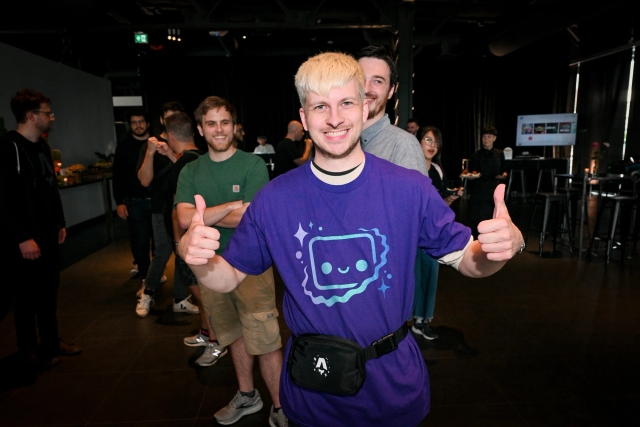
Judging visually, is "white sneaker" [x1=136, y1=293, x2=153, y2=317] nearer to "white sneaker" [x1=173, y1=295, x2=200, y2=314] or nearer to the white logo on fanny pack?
"white sneaker" [x1=173, y1=295, x2=200, y2=314]

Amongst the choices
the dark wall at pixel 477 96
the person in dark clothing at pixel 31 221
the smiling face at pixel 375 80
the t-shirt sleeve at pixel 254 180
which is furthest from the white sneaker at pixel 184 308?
the dark wall at pixel 477 96

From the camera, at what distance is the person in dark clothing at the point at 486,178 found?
5094mm

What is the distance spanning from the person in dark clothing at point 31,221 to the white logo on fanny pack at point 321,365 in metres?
2.20

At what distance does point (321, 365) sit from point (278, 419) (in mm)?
1172

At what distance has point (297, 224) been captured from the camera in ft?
3.82

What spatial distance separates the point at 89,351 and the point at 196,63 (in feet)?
36.8

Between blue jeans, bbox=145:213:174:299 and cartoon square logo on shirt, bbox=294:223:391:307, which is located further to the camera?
blue jeans, bbox=145:213:174:299

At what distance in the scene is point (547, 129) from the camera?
11.4 meters

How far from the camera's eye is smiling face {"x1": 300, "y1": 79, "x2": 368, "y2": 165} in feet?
3.68

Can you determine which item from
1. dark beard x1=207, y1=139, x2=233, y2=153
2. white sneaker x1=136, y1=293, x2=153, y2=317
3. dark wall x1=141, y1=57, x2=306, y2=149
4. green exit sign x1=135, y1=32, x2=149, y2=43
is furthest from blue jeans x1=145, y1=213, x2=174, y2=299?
dark wall x1=141, y1=57, x2=306, y2=149

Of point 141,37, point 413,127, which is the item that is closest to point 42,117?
point 413,127

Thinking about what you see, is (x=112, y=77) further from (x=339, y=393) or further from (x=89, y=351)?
(x=339, y=393)

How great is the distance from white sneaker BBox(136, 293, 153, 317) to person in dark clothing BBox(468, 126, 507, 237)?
3546 millimetres

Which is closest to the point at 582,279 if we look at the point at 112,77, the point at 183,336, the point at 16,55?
the point at 183,336
